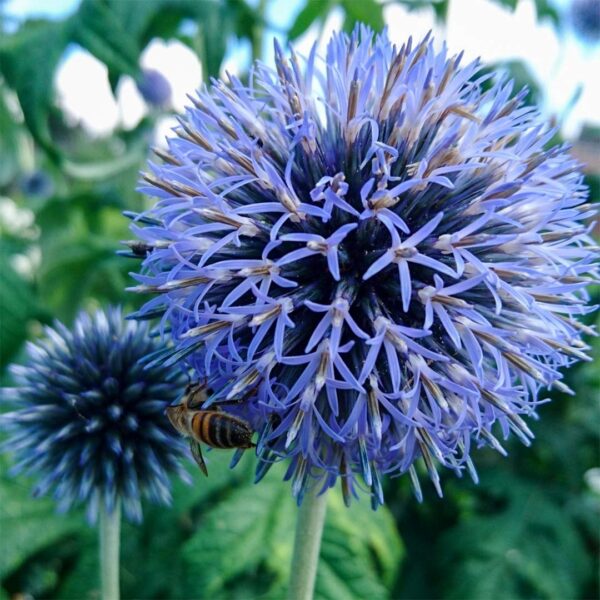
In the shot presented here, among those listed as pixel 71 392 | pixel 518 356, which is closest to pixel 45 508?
pixel 71 392

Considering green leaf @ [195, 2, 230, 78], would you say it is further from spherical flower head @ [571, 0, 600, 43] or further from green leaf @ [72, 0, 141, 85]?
spherical flower head @ [571, 0, 600, 43]

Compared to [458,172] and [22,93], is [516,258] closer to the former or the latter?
[458,172]

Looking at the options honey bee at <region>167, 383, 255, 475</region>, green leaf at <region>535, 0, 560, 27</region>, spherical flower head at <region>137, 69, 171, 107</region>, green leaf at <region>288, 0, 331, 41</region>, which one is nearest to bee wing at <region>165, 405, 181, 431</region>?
honey bee at <region>167, 383, 255, 475</region>

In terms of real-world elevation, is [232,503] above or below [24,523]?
below

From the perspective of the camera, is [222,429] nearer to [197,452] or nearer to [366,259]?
[197,452]

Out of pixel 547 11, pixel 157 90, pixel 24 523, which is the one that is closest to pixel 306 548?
pixel 24 523

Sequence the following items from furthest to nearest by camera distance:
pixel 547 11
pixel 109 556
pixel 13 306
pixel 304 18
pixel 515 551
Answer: pixel 547 11 < pixel 515 551 < pixel 13 306 < pixel 304 18 < pixel 109 556

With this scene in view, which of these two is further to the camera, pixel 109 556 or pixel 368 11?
pixel 368 11

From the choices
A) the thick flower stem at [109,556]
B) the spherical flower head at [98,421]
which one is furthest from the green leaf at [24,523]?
the thick flower stem at [109,556]
